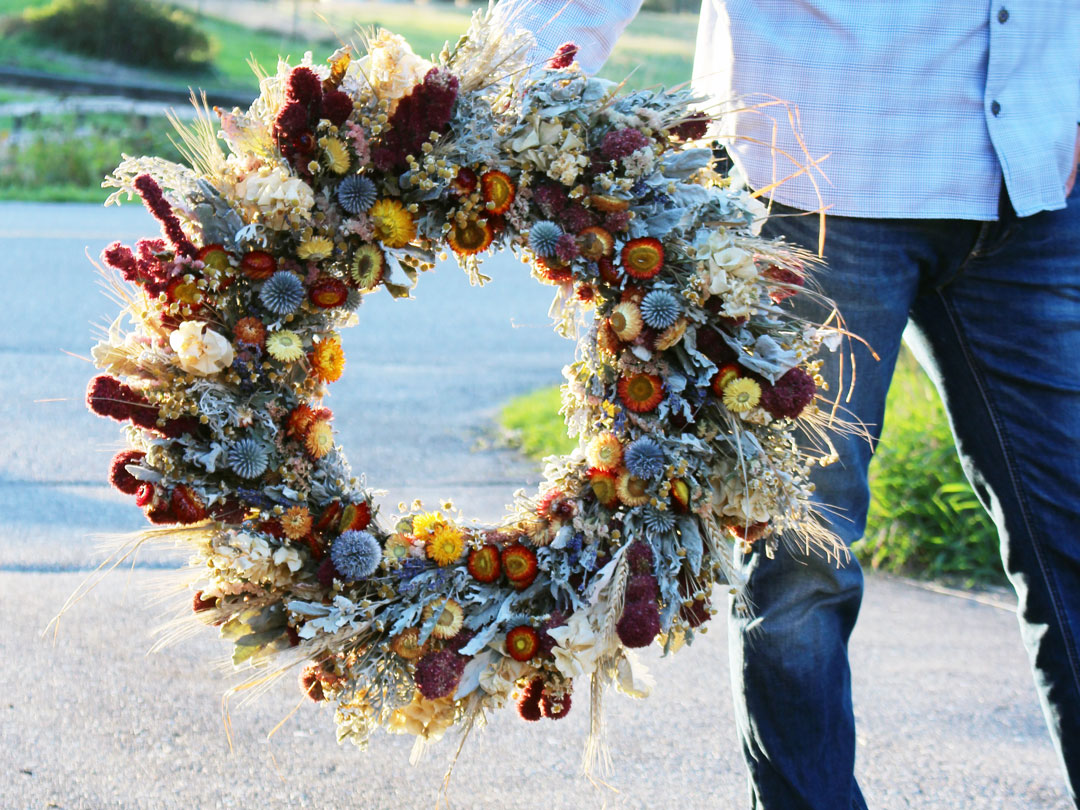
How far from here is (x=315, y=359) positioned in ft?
6.06

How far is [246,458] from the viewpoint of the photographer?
1.72 metres

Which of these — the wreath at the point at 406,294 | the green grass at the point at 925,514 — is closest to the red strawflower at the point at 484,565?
the wreath at the point at 406,294

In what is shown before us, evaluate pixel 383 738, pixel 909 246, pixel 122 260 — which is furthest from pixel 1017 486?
pixel 122 260

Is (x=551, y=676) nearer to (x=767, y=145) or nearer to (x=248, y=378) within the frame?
(x=248, y=378)

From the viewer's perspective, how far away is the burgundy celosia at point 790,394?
5.72 feet

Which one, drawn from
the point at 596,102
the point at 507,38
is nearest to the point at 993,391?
Result: the point at 596,102

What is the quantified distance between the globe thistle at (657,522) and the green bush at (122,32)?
1837 cm

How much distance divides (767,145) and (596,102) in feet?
0.92

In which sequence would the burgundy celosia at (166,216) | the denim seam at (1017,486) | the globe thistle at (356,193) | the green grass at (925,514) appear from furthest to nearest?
the green grass at (925,514), the denim seam at (1017,486), the globe thistle at (356,193), the burgundy celosia at (166,216)

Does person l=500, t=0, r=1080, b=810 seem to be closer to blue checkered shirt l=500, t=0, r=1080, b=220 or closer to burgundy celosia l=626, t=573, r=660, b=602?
blue checkered shirt l=500, t=0, r=1080, b=220

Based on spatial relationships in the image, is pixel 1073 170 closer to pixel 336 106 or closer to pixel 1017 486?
pixel 1017 486

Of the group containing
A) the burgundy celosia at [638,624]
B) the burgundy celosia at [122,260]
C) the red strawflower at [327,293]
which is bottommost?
the burgundy celosia at [638,624]

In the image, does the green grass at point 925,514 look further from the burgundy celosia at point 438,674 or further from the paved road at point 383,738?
the burgundy celosia at point 438,674

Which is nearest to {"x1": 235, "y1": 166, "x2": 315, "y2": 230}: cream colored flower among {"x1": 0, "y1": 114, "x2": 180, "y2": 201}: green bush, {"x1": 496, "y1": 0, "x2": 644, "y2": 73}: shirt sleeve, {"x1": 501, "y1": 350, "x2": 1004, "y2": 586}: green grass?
{"x1": 496, "y1": 0, "x2": 644, "y2": 73}: shirt sleeve
